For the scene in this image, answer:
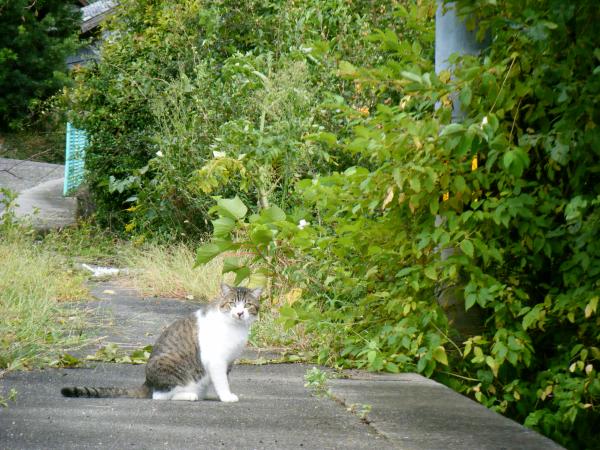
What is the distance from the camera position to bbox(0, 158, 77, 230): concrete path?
14828 millimetres

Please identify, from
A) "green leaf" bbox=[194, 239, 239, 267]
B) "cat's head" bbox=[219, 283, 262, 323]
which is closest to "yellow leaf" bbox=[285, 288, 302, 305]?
"green leaf" bbox=[194, 239, 239, 267]

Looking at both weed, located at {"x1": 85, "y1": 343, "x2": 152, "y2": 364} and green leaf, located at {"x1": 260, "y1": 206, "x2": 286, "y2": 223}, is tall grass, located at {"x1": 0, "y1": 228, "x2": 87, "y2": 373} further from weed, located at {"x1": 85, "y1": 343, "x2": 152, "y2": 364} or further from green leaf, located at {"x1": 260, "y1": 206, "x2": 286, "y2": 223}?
green leaf, located at {"x1": 260, "y1": 206, "x2": 286, "y2": 223}

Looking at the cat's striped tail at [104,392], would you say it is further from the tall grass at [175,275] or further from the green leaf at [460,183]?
the tall grass at [175,275]

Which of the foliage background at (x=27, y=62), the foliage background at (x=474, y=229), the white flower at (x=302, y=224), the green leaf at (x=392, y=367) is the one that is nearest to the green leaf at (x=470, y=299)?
the foliage background at (x=474, y=229)

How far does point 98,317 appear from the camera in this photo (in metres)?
8.05

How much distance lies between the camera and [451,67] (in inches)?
235

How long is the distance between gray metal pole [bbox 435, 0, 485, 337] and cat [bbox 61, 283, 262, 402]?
136 centimetres

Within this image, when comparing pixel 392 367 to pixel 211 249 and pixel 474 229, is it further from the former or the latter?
pixel 211 249

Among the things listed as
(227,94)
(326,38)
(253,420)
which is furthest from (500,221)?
(227,94)

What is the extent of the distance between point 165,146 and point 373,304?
5970 mm

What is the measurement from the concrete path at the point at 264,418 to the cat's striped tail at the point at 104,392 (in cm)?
6

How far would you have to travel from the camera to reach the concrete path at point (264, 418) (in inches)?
161

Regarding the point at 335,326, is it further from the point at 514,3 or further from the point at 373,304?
the point at 514,3

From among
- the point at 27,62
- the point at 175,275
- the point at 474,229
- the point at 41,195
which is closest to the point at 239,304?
the point at 474,229
